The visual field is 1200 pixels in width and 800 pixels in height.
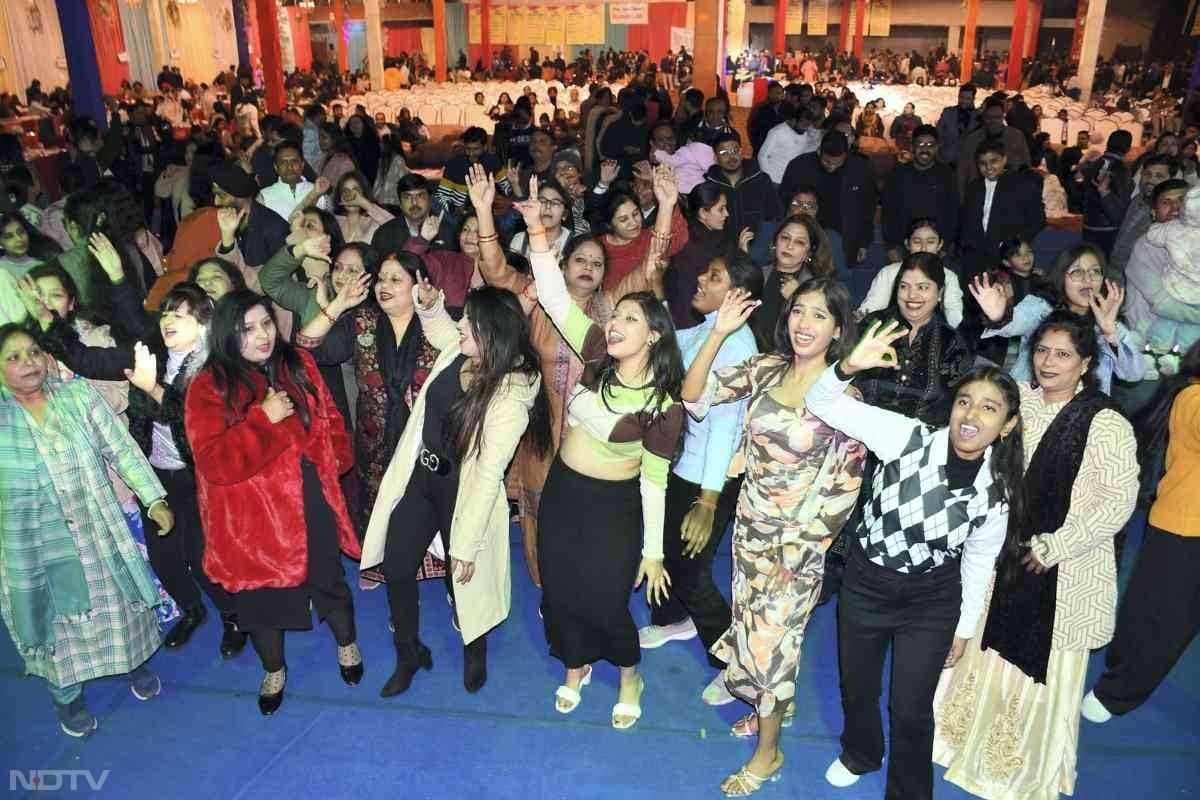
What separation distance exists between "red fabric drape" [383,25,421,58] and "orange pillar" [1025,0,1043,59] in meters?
19.5

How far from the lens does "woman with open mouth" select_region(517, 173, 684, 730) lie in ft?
9.76

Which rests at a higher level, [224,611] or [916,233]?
[916,233]

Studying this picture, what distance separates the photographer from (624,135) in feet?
27.1

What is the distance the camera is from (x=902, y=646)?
276 centimetres

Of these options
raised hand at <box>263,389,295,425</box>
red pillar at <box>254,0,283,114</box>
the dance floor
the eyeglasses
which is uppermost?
red pillar at <box>254,0,283,114</box>

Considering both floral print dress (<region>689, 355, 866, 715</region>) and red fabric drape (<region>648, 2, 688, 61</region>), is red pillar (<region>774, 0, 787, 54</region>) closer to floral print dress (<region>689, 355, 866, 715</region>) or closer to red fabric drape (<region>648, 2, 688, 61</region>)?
red fabric drape (<region>648, 2, 688, 61</region>)

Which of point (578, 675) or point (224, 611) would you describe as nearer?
point (578, 675)

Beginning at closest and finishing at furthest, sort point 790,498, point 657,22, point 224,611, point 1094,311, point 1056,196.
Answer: point 790,498, point 1094,311, point 224,611, point 1056,196, point 657,22

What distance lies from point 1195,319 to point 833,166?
297 cm

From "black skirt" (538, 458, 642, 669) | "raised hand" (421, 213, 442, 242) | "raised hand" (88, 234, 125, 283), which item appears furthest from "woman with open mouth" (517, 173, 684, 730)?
"raised hand" (88, 234, 125, 283)

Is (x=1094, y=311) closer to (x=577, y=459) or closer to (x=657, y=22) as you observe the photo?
(x=577, y=459)

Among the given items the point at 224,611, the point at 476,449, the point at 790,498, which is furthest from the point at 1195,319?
the point at 224,611

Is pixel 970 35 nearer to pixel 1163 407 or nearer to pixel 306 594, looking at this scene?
pixel 1163 407

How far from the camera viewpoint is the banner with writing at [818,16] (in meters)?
29.9
